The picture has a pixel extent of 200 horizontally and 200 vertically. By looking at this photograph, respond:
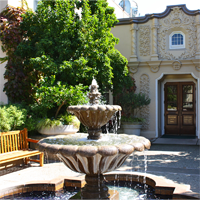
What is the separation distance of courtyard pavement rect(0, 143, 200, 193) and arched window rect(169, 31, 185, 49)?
595 cm

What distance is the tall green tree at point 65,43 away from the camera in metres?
8.31

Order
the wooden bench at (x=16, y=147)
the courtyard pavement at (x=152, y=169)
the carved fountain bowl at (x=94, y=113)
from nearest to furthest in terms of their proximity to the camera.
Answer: the carved fountain bowl at (x=94, y=113), the courtyard pavement at (x=152, y=169), the wooden bench at (x=16, y=147)

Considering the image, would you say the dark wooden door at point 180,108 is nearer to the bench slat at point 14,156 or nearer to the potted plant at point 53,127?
the potted plant at point 53,127

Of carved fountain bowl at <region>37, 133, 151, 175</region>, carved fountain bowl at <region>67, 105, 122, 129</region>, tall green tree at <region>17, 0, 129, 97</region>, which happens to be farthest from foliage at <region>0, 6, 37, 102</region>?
carved fountain bowl at <region>37, 133, 151, 175</region>

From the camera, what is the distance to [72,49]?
8.98m

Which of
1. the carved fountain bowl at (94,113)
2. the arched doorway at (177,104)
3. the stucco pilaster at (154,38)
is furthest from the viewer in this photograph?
the arched doorway at (177,104)

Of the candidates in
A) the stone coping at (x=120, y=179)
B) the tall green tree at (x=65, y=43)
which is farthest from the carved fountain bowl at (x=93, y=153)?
the tall green tree at (x=65, y=43)

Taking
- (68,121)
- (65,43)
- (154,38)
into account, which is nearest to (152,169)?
(68,121)

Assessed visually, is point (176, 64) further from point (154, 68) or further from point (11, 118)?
point (11, 118)

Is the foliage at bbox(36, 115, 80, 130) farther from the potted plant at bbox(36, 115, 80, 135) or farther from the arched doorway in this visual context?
the arched doorway

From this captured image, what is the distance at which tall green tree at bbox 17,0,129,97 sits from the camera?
27.3ft

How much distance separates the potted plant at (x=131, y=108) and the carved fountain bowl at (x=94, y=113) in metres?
7.89

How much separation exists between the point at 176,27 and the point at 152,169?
Answer: 8.55 meters

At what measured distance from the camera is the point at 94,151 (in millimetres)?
3270
